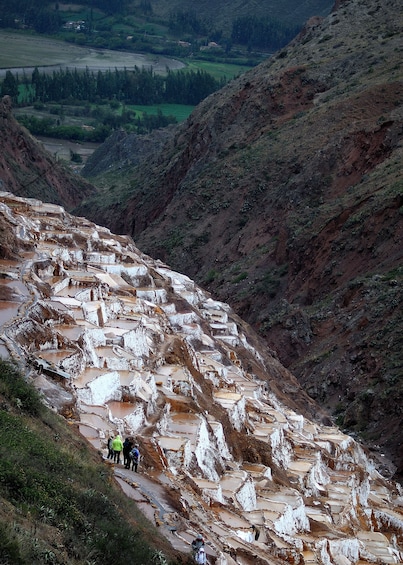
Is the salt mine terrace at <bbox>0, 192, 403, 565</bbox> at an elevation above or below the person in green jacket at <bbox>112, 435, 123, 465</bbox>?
below

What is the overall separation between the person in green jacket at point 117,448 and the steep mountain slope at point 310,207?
78.1 ft

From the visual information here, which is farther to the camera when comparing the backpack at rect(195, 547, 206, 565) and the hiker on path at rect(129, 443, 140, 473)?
the hiker on path at rect(129, 443, 140, 473)

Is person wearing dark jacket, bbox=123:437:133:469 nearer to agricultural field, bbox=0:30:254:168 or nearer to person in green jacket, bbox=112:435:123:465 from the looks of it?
person in green jacket, bbox=112:435:123:465

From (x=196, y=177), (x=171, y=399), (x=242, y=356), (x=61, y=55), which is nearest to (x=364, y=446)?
(x=242, y=356)

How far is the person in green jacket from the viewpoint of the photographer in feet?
80.4

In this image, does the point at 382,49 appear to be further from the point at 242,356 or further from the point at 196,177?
the point at 242,356

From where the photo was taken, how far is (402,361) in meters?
54.6

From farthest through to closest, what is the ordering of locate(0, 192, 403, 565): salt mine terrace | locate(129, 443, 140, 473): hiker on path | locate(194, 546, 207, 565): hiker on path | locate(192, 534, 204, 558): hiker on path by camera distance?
locate(0, 192, 403, 565): salt mine terrace
locate(129, 443, 140, 473): hiker on path
locate(192, 534, 204, 558): hiker on path
locate(194, 546, 207, 565): hiker on path

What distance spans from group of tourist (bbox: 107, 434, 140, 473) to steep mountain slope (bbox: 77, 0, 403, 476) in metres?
23.8

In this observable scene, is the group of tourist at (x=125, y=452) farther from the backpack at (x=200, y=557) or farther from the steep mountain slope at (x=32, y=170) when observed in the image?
the steep mountain slope at (x=32, y=170)

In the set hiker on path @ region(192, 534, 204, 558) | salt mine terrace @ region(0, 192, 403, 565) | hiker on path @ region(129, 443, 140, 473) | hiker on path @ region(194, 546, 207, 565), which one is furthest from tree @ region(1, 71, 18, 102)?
hiker on path @ region(194, 546, 207, 565)

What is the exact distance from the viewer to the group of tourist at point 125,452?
2450 centimetres

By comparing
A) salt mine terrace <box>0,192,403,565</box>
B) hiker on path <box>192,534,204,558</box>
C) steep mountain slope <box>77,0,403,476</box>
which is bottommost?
steep mountain slope <box>77,0,403,476</box>

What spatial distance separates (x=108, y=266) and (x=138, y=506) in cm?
2322
